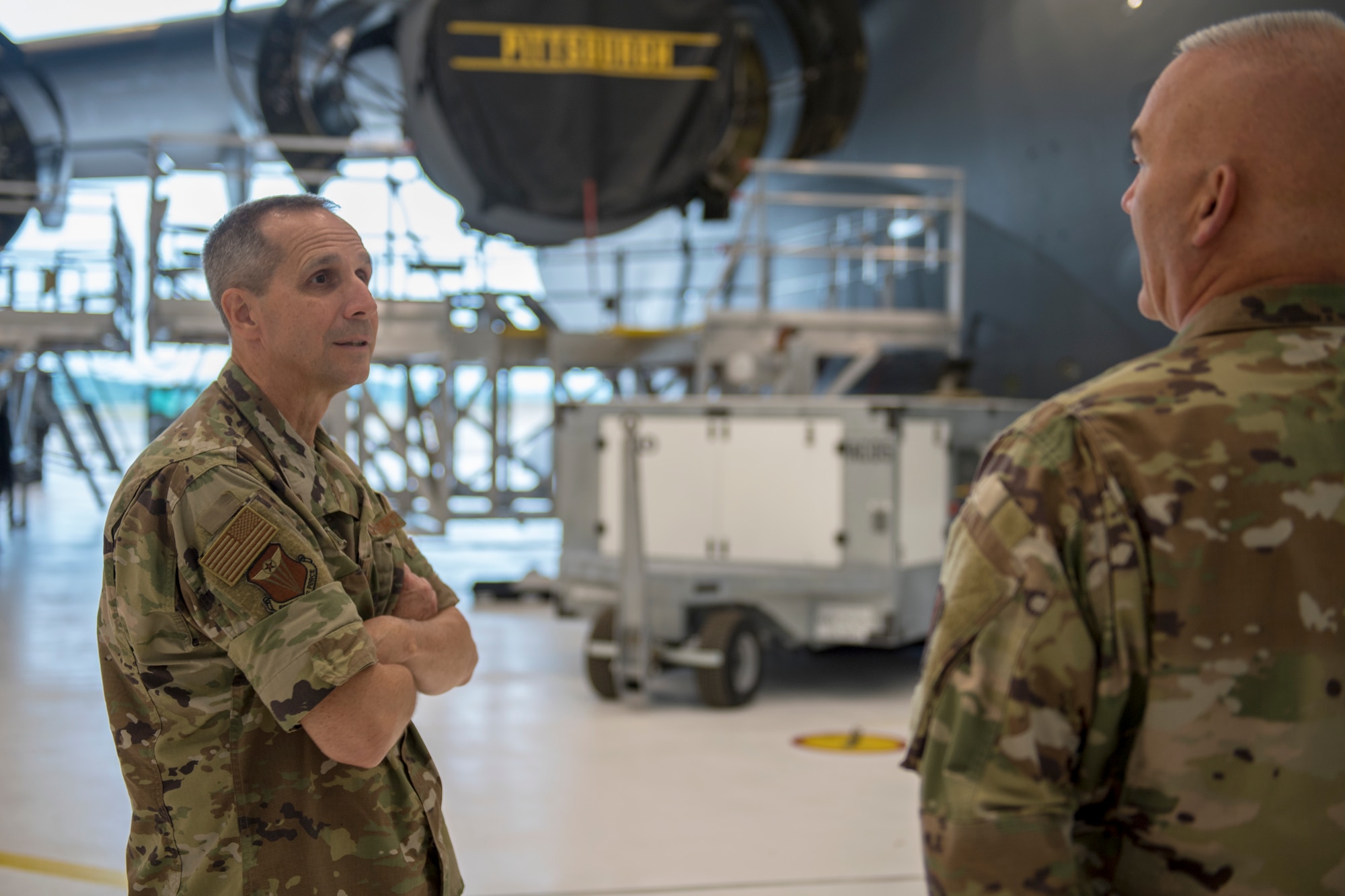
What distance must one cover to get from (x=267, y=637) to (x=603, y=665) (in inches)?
191

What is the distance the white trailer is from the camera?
245 inches

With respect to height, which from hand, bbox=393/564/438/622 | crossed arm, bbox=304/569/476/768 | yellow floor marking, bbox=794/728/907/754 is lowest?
yellow floor marking, bbox=794/728/907/754

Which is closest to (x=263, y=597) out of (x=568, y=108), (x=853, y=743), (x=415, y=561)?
(x=415, y=561)

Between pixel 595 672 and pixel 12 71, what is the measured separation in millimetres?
11731

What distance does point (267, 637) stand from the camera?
1.58 meters

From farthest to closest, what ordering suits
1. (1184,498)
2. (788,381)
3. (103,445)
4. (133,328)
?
(103,445)
(133,328)
(788,381)
(1184,498)

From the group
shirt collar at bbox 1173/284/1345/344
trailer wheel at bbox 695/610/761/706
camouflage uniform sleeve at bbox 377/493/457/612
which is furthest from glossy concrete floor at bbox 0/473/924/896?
shirt collar at bbox 1173/284/1345/344

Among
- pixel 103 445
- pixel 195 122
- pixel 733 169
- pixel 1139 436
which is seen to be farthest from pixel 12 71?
pixel 1139 436

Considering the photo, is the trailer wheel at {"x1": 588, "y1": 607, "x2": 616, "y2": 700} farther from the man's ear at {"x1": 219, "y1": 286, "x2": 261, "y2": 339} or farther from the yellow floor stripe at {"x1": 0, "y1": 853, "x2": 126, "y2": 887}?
the man's ear at {"x1": 219, "y1": 286, "x2": 261, "y2": 339}

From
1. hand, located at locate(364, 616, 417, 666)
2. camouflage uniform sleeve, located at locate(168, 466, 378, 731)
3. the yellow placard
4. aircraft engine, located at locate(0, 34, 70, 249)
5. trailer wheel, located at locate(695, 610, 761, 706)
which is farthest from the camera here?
aircraft engine, located at locate(0, 34, 70, 249)

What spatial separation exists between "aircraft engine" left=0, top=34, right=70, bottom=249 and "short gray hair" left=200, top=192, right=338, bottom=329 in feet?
42.9

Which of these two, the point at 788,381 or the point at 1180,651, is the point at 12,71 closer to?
the point at 788,381

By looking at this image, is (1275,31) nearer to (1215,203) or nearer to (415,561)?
(1215,203)

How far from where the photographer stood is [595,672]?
20.9ft
